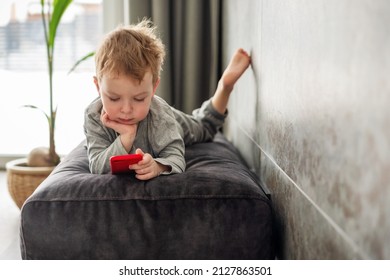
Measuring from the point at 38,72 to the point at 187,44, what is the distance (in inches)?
37.9

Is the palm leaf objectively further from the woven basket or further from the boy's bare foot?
the boy's bare foot

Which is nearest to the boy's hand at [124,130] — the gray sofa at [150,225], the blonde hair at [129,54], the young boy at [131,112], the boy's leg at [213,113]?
the young boy at [131,112]

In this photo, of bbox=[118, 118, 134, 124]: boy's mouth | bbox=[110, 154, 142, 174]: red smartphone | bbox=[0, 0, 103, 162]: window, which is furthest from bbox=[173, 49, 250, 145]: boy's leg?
bbox=[0, 0, 103, 162]: window

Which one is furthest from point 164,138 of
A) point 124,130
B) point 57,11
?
point 57,11

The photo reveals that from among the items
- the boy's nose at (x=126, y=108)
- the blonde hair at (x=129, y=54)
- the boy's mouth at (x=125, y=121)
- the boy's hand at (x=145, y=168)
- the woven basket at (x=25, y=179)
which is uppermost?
the blonde hair at (x=129, y=54)

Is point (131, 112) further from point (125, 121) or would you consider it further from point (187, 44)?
point (187, 44)

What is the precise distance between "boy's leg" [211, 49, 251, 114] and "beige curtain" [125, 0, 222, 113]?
0.71 metres

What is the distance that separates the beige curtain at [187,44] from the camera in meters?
2.68

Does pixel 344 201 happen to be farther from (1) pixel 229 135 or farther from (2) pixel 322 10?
(1) pixel 229 135

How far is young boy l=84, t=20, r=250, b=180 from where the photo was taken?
133 cm

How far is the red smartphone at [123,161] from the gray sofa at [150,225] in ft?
0.28

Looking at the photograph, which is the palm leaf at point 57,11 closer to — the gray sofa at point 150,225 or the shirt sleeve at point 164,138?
the shirt sleeve at point 164,138

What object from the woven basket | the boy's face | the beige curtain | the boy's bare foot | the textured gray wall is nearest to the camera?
the textured gray wall

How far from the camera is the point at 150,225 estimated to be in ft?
3.74
